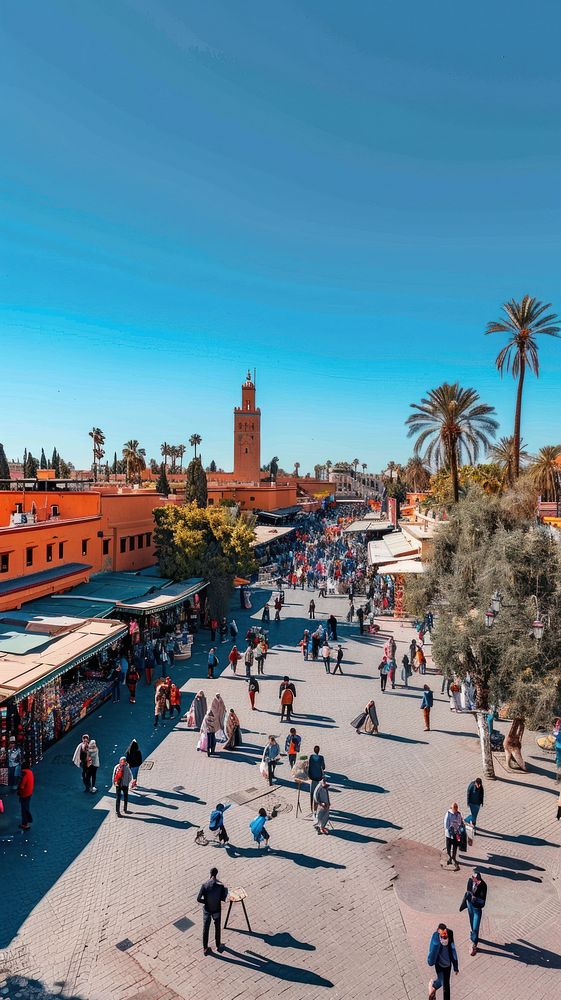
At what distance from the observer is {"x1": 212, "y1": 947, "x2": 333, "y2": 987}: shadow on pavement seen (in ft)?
22.5

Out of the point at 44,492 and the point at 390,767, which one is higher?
the point at 44,492

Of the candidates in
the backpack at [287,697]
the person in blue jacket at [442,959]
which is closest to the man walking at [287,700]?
the backpack at [287,697]

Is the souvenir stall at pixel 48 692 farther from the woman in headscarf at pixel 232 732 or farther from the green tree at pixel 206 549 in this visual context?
the green tree at pixel 206 549

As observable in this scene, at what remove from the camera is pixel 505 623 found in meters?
11.9

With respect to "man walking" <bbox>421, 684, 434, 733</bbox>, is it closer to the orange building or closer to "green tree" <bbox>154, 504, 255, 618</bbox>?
"green tree" <bbox>154, 504, 255, 618</bbox>

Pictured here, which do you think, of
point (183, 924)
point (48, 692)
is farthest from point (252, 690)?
point (183, 924)

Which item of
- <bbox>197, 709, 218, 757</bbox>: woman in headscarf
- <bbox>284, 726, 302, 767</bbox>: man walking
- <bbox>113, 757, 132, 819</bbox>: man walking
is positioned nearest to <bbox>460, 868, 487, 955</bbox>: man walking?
<bbox>284, 726, 302, 767</bbox>: man walking

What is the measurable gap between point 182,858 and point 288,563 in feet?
110

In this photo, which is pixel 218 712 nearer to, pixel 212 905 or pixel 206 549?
pixel 212 905

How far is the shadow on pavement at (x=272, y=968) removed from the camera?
6.85 m

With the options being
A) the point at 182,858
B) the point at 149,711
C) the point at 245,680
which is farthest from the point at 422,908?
the point at 245,680

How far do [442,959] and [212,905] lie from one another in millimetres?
2750

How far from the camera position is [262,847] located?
9.62 m

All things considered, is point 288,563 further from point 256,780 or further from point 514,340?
point 256,780
